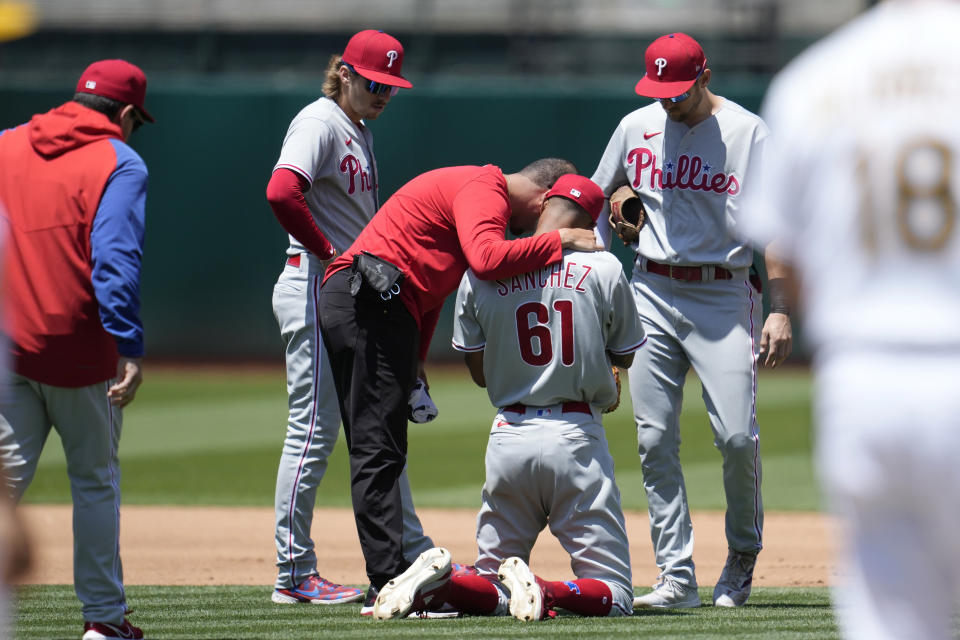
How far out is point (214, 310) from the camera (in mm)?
15531

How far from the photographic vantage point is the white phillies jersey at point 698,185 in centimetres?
487

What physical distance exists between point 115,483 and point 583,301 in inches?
63.0

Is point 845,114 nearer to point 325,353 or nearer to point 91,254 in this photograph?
point 91,254

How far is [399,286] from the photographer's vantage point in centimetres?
444

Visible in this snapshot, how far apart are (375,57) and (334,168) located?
0.46m

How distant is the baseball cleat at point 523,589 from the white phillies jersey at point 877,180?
2299 mm

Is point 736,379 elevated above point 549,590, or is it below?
above

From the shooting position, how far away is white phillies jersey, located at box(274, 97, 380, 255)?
16.4 ft

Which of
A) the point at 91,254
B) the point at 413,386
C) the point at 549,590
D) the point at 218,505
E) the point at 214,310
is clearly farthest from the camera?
the point at 214,310

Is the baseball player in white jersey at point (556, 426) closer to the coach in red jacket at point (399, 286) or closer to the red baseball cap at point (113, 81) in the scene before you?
the coach in red jacket at point (399, 286)

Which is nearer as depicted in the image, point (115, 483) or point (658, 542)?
point (115, 483)

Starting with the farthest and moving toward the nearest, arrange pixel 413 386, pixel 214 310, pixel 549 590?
1. pixel 214 310
2. pixel 413 386
3. pixel 549 590

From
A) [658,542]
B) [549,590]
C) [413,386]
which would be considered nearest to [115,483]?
[413,386]

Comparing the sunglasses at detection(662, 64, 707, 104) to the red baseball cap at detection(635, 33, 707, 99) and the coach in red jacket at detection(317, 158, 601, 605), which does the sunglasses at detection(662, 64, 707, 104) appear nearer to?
the red baseball cap at detection(635, 33, 707, 99)
